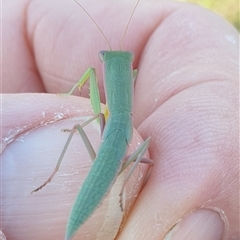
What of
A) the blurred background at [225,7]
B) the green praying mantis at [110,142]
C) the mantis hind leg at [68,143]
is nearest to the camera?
the green praying mantis at [110,142]

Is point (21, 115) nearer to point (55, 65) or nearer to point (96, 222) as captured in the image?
point (96, 222)

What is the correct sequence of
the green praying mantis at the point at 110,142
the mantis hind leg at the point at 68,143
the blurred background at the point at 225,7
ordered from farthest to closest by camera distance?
the blurred background at the point at 225,7 → the mantis hind leg at the point at 68,143 → the green praying mantis at the point at 110,142

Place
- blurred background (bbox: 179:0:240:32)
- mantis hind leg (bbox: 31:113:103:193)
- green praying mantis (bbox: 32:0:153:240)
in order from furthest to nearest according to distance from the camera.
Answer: blurred background (bbox: 179:0:240:32) < mantis hind leg (bbox: 31:113:103:193) < green praying mantis (bbox: 32:0:153:240)

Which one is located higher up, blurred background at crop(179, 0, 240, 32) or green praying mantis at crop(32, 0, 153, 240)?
green praying mantis at crop(32, 0, 153, 240)

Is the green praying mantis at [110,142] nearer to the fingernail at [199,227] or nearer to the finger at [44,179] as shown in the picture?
the finger at [44,179]

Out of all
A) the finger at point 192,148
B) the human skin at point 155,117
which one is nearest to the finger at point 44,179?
the human skin at point 155,117

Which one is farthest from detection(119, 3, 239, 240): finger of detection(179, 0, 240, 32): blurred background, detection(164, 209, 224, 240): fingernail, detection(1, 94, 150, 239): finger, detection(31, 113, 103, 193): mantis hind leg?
detection(179, 0, 240, 32): blurred background

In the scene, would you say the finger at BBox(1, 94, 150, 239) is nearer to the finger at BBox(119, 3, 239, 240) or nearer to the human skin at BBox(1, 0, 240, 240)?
the human skin at BBox(1, 0, 240, 240)
